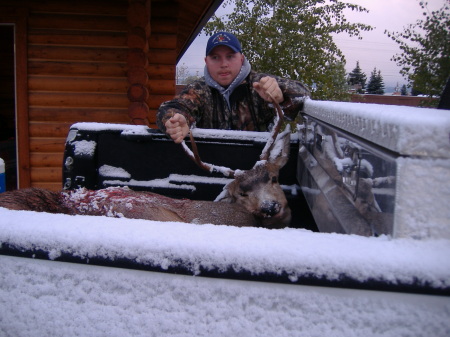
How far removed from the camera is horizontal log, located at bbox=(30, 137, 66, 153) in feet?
20.7

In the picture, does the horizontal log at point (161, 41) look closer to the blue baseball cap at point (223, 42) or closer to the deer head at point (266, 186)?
the blue baseball cap at point (223, 42)

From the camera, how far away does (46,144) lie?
6316 millimetres

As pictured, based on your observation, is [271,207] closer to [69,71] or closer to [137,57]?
[137,57]

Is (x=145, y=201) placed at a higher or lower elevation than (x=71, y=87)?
lower

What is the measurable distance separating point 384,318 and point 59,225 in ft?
2.75

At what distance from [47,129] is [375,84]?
199 ft

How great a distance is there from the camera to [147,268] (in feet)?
3.29

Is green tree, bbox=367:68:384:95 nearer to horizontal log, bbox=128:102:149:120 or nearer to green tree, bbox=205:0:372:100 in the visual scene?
green tree, bbox=205:0:372:100

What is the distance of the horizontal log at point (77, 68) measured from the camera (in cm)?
616

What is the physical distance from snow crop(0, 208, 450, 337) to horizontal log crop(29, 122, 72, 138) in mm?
5590

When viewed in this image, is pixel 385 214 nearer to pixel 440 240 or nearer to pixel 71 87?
pixel 440 240

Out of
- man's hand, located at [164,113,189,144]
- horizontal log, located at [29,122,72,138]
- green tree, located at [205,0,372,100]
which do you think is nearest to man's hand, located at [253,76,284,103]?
man's hand, located at [164,113,189,144]

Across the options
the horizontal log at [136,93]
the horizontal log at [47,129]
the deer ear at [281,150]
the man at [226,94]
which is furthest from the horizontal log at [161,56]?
the deer ear at [281,150]

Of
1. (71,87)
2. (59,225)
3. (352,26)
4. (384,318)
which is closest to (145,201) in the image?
(59,225)
